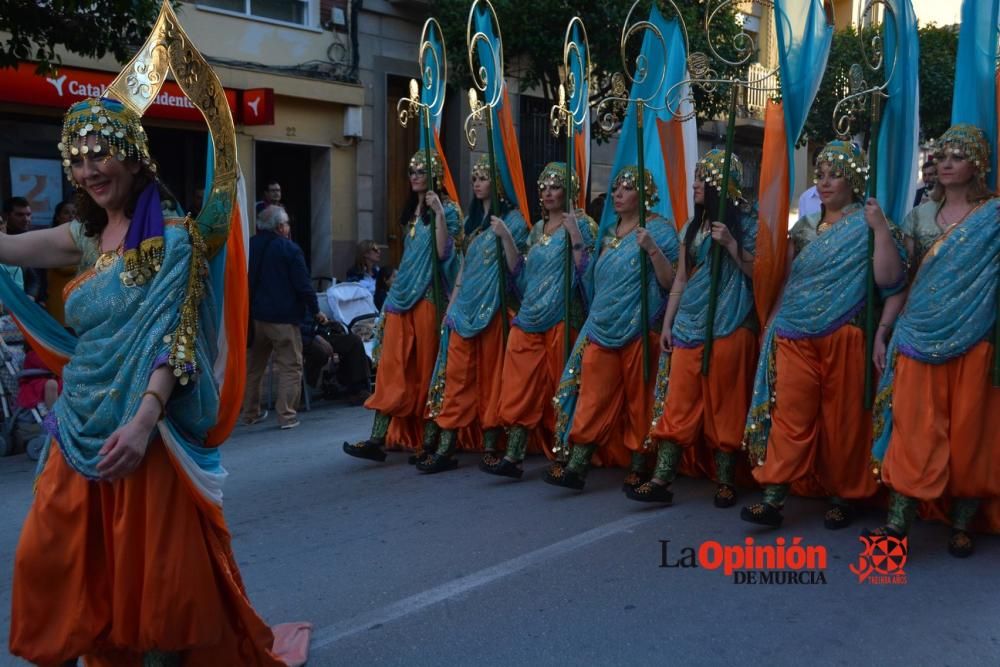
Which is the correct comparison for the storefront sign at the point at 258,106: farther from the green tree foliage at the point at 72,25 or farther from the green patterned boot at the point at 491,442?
the green patterned boot at the point at 491,442

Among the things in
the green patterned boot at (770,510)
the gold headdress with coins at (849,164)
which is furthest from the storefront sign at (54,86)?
the green patterned boot at (770,510)

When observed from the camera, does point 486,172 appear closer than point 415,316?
Yes

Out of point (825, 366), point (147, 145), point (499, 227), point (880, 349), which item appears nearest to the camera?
point (147, 145)

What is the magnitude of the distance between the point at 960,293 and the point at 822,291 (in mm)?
618

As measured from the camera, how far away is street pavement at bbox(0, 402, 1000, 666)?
3.60 meters

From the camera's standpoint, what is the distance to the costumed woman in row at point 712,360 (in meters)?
5.27

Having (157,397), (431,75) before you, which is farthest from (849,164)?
(157,397)

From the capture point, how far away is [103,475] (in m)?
2.86

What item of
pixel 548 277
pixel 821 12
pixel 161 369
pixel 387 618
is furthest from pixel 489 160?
pixel 161 369

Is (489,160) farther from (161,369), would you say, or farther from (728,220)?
(161,369)

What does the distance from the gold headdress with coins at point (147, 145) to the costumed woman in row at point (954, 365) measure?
9.60 ft

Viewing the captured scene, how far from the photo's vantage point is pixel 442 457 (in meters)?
6.34

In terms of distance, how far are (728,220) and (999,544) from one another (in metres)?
1.93

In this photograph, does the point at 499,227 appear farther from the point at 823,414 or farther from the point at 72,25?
the point at 72,25
